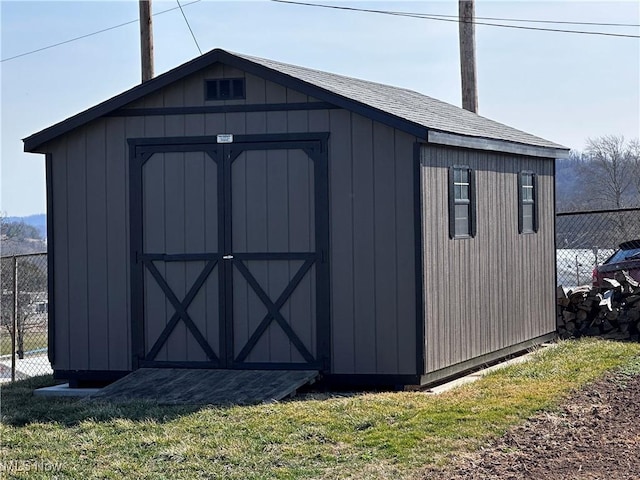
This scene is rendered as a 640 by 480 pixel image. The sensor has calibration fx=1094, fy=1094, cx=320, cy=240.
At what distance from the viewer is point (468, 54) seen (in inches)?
709

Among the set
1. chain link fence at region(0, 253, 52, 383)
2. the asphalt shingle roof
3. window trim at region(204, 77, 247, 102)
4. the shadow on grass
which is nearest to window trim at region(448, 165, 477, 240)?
the asphalt shingle roof

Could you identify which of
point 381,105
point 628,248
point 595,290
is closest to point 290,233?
point 381,105

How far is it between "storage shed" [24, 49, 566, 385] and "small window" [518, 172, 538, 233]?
125cm

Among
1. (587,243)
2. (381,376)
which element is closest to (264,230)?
(381,376)

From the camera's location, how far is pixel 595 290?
49.0ft

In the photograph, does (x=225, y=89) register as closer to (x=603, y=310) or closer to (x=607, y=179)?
(x=603, y=310)

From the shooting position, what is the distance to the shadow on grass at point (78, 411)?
9.38m

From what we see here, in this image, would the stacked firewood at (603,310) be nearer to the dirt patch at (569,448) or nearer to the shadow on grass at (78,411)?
the dirt patch at (569,448)

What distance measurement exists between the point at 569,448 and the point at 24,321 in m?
12.1

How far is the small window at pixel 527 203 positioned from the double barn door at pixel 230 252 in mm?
3463

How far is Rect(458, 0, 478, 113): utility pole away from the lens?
17.8 meters

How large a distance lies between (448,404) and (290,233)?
2.74 meters

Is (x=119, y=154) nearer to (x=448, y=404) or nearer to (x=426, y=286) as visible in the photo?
(x=426, y=286)

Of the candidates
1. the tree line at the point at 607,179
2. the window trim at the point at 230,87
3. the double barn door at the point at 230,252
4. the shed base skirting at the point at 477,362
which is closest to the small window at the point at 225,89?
the window trim at the point at 230,87
